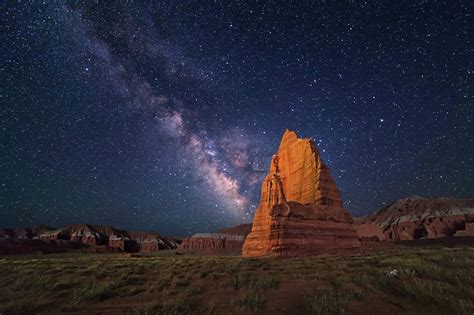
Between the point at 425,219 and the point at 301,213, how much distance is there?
10145cm

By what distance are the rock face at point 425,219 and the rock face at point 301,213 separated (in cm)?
7154

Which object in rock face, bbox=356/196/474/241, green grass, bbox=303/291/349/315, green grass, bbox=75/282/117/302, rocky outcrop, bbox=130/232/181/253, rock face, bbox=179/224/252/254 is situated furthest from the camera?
rocky outcrop, bbox=130/232/181/253

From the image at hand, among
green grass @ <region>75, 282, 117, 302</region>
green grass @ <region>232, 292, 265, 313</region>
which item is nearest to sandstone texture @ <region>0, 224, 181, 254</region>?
green grass @ <region>75, 282, 117, 302</region>

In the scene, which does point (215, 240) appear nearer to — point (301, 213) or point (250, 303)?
point (301, 213)

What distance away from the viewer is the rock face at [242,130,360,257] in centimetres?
3080

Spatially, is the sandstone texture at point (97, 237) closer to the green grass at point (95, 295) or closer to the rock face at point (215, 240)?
the rock face at point (215, 240)

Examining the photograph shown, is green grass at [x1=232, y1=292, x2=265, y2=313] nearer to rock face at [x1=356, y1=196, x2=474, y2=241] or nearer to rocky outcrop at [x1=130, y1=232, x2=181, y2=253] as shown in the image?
rock face at [x1=356, y1=196, x2=474, y2=241]

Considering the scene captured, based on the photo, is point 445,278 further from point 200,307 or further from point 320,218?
point 320,218

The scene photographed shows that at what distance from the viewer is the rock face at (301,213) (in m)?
30.8

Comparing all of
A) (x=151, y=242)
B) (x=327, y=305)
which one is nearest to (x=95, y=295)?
(x=327, y=305)

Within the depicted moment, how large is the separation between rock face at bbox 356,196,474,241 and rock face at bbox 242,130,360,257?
71.5 meters

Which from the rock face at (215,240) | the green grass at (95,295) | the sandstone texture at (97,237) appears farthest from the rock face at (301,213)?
the sandstone texture at (97,237)

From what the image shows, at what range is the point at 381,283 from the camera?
27.9 feet

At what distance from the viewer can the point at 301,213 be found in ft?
105
